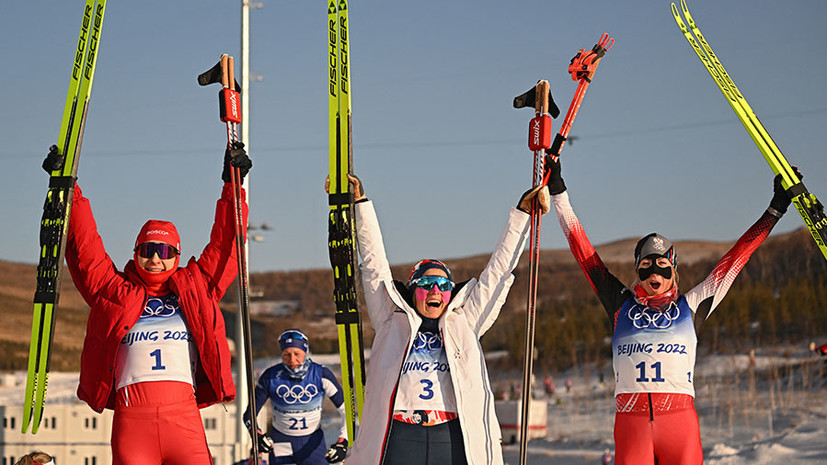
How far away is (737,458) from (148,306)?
835cm

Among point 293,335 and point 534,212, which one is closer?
point 534,212

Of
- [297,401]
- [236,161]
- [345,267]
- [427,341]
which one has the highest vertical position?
[236,161]

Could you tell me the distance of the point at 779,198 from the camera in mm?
5238

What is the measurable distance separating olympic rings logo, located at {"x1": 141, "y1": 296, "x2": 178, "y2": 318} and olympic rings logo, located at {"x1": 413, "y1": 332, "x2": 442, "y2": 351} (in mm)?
1076

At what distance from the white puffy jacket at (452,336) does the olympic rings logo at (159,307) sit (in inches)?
33.3

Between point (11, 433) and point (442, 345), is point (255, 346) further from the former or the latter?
point (442, 345)

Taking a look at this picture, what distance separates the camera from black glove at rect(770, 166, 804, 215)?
520cm

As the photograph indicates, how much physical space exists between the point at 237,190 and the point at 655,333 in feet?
6.68

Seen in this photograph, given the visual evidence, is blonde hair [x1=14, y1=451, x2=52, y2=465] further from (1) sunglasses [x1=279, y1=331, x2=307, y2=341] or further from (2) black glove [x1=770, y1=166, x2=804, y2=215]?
(2) black glove [x1=770, y1=166, x2=804, y2=215]

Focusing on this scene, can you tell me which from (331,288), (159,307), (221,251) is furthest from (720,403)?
(159,307)

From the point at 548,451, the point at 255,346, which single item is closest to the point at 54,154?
the point at 548,451

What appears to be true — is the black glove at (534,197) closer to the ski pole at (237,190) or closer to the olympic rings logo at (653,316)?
the olympic rings logo at (653,316)

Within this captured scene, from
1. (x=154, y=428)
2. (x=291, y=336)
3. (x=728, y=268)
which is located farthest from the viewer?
(x=291, y=336)

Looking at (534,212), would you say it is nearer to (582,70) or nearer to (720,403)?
(582,70)
